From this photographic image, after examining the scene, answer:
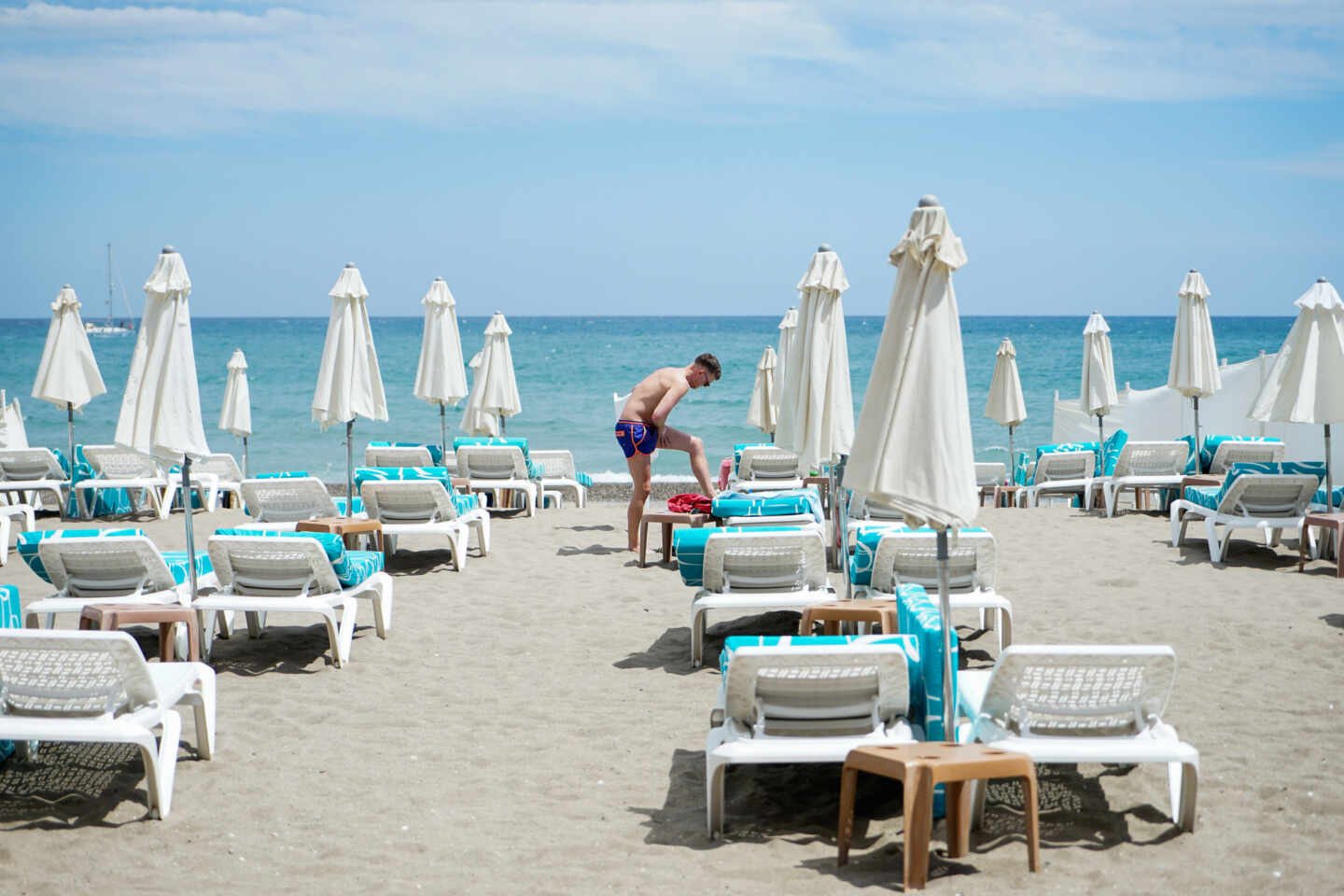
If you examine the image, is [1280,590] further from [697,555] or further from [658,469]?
[658,469]

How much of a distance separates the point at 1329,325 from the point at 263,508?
791 cm

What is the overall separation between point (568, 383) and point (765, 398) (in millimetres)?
33134

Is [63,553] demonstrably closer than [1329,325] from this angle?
Yes

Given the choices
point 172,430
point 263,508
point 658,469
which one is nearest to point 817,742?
point 172,430

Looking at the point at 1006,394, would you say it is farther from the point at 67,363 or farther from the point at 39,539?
the point at 39,539

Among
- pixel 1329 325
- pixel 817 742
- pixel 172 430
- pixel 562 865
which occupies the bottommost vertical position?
pixel 562 865

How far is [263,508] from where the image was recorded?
8.57 m

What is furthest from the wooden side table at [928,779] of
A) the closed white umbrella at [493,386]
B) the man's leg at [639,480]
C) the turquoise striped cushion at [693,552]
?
the closed white umbrella at [493,386]

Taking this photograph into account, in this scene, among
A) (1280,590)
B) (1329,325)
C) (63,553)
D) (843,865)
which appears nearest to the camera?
(843,865)

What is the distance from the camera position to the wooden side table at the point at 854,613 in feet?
16.5

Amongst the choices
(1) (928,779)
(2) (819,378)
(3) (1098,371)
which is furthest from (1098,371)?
(1) (928,779)

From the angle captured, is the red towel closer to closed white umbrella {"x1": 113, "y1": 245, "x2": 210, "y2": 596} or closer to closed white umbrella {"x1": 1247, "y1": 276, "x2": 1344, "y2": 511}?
closed white umbrella {"x1": 113, "y1": 245, "x2": 210, "y2": 596}

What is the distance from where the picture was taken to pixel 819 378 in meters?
6.83

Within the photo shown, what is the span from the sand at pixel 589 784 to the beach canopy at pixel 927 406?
1139 mm
